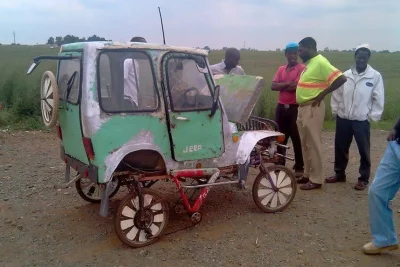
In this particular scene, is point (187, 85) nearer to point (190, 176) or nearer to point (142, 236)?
point (190, 176)

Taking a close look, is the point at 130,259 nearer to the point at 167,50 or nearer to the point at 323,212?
the point at 167,50

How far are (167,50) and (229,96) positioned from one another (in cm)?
112

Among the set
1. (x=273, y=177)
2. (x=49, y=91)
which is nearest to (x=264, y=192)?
(x=273, y=177)

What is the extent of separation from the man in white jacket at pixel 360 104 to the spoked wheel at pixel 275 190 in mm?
1546

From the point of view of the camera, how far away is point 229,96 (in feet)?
16.8

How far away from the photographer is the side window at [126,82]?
160 inches

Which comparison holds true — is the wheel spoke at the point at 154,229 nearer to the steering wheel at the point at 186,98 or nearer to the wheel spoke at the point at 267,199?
the steering wheel at the point at 186,98

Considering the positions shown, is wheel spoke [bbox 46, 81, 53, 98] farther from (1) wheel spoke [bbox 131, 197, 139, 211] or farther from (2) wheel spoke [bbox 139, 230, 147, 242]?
(2) wheel spoke [bbox 139, 230, 147, 242]

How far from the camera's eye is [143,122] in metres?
4.20

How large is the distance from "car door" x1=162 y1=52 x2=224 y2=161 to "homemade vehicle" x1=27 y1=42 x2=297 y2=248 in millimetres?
11

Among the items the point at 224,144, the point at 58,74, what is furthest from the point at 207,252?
the point at 58,74

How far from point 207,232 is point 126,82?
1.93 m

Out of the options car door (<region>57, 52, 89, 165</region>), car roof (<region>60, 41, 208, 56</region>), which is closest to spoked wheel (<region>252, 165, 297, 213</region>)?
car roof (<region>60, 41, 208, 56</region>)

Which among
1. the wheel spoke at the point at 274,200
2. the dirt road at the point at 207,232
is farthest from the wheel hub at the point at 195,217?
the wheel spoke at the point at 274,200
